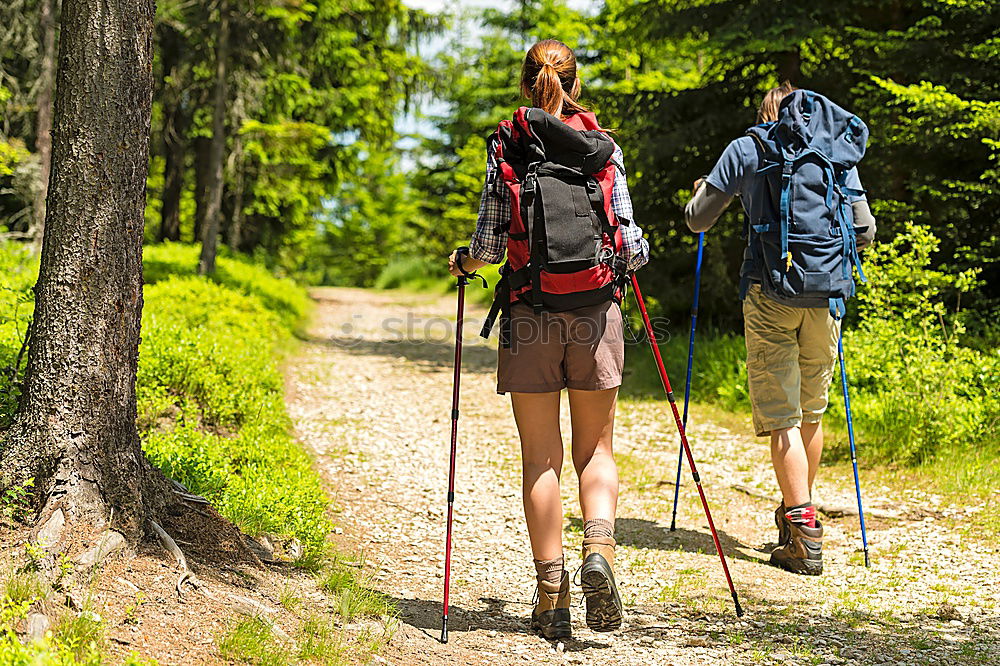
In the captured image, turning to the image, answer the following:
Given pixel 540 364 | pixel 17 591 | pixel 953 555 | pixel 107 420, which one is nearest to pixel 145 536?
pixel 107 420

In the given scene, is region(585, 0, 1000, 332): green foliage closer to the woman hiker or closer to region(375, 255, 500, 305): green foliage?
the woman hiker

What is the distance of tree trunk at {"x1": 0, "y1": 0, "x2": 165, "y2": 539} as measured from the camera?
11.5 ft

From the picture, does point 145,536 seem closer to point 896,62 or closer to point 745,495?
point 745,495

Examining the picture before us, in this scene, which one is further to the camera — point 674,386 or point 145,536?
point 674,386

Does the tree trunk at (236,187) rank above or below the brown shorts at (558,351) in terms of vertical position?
above

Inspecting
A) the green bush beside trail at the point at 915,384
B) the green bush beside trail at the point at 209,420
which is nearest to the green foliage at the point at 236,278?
the green bush beside trail at the point at 209,420

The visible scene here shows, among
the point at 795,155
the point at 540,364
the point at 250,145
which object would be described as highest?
the point at 250,145

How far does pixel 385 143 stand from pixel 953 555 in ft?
62.8

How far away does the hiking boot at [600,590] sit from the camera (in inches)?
143

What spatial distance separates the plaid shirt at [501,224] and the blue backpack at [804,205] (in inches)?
51.5

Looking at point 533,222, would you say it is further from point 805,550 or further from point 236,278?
point 236,278

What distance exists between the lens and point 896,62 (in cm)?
926

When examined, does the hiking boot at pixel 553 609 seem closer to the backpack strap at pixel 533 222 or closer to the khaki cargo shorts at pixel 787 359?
the backpack strap at pixel 533 222

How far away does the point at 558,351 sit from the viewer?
3.81 m
